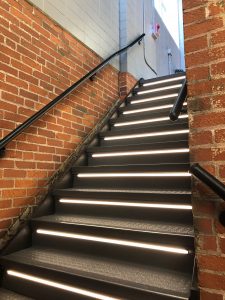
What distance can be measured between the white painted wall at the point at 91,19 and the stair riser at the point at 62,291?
2.30 m

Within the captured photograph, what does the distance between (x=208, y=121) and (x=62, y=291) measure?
1.31 m

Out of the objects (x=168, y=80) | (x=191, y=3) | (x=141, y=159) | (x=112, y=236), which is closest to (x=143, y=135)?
(x=141, y=159)

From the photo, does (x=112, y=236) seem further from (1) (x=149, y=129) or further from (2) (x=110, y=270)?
(1) (x=149, y=129)

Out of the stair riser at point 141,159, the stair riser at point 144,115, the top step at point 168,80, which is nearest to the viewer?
the stair riser at point 141,159

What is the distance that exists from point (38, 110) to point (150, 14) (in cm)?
455

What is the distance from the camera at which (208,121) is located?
3.60 ft

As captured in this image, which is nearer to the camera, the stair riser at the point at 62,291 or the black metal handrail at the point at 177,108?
the black metal handrail at the point at 177,108

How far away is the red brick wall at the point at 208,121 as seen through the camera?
41.4 inches

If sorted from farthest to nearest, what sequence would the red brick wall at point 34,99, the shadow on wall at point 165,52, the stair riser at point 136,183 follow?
the shadow on wall at point 165,52, the stair riser at point 136,183, the red brick wall at point 34,99

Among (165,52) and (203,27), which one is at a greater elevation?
(165,52)

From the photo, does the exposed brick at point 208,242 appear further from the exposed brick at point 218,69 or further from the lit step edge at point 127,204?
the lit step edge at point 127,204

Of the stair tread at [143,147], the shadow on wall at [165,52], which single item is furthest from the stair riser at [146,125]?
the shadow on wall at [165,52]

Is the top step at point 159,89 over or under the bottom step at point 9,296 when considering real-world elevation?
over

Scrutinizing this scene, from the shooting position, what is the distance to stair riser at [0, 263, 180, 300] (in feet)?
4.65
